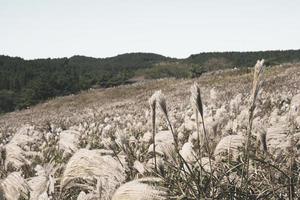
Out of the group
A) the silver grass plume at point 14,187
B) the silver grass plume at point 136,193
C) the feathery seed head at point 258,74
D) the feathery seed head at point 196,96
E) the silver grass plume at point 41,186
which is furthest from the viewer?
the silver grass plume at point 41,186

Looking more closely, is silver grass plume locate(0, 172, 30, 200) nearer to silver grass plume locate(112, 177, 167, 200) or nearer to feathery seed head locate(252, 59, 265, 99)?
silver grass plume locate(112, 177, 167, 200)

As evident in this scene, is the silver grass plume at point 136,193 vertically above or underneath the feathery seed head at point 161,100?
underneath

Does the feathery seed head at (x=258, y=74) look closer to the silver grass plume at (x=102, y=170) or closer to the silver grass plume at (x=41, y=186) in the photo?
the silver grass plume at (x=102, y=170)

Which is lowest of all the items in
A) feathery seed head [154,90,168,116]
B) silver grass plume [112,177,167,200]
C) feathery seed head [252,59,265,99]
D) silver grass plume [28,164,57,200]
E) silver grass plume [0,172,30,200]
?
silver grass plume [28,164,57,200]

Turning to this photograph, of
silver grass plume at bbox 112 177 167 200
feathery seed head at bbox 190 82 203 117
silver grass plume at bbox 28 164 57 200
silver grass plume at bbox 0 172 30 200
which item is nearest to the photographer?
silver grass plume at bbox 112 177 167 200

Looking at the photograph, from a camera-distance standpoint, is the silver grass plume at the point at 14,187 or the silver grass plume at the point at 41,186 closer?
the silver grass plume at the point at 14,187

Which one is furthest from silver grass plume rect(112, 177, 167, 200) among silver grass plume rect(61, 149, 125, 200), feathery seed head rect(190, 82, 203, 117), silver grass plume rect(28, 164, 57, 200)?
Result: silver grass plume rect(28, 164, 57, 200)

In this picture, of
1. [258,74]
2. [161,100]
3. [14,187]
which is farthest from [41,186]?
[258,74]

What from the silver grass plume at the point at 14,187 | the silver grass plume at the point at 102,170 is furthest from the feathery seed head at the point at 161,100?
the silver grass plume at the point at 14,187

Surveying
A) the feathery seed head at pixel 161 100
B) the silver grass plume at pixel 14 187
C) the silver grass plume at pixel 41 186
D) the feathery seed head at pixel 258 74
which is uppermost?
the feathery seed head at pixel 258 74

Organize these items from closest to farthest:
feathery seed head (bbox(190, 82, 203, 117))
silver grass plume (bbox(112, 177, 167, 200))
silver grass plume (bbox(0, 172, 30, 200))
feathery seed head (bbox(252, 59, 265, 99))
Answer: silver grass plume (bbox(112, 177, 167, 200)), feathery seed head (bbox(252, 59, 265, 99)), silver grass plume (bbox(0, 172, 30, 200)), feathery seed head (bbox(190, 82, 203, 117))

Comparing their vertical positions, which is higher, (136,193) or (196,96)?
(196,96)

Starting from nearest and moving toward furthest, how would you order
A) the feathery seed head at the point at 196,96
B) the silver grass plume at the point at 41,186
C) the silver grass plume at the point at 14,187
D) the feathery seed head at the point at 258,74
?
the feathery seed head at the point at 258,74 < the silver grass plume at the point at 14,187 < the feathery seed head at the point at 196,96 < the silver grass plume at the point at 41,186

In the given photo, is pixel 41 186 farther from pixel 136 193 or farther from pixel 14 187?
pixel 136 193
